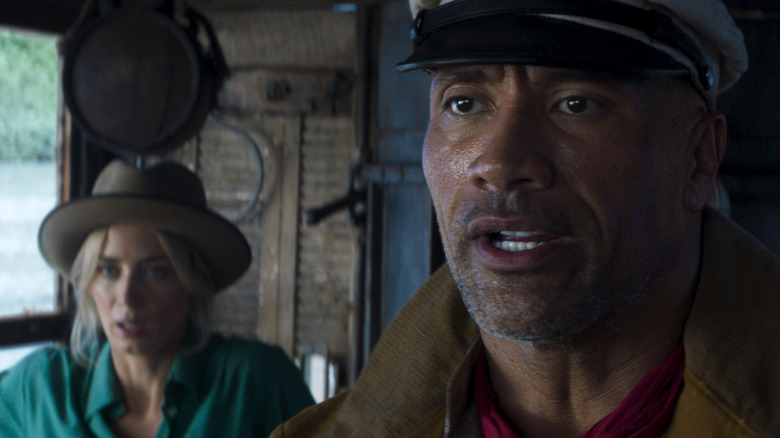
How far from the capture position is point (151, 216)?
7.13 feet

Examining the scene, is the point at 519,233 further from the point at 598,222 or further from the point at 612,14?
the point at 612,14

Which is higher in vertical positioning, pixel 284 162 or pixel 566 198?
pixel 566 198

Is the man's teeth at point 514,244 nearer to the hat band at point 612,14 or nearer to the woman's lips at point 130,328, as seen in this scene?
the hat band at point 612,14

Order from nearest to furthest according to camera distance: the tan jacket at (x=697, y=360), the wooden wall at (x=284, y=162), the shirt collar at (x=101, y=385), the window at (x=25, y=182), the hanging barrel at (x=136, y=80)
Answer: the tan jacket at (x=697, y=360) → the shirt collar at (x=101, y=385) → the hanging barrel at (x=136, y=80) → the window at (x=25, y=182) → the wooden wall at (x=284, y=162)

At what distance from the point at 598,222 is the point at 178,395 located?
1.57 metres

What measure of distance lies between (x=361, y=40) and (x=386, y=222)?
684 millimetres

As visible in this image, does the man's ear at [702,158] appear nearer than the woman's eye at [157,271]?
Yes

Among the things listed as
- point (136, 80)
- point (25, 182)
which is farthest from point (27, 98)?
point (136, 80)

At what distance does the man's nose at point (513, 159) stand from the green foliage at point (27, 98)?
8.03ft

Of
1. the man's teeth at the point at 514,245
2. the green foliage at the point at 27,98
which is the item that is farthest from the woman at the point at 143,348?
the man's teeth at the point at 514,245

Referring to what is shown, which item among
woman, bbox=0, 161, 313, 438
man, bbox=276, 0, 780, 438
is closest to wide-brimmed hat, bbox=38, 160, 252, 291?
woman, bbox=0, 161, 313, 438

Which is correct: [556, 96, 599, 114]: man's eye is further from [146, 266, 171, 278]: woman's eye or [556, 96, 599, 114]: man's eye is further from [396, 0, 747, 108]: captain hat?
[146, 266, 171, 278]: woman's eye

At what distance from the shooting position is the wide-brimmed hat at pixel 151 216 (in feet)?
7.14

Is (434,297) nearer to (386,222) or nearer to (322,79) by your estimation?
(386,222)
